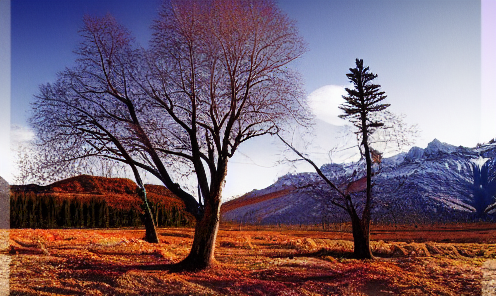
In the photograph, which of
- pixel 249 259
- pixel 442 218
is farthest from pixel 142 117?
pixel 442 218

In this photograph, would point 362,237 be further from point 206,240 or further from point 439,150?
point 439,150

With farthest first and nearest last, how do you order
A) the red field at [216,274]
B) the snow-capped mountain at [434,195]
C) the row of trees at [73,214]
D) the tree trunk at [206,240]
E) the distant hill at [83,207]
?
the snow-capped mountain at [434,195]
the row of trees at [73,214]
the distant hill at [83,207]
the tree trunk at [206,240]
the red field at [216,274]

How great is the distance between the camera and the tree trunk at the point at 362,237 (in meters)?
15.0

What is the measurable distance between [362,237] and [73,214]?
2256cm

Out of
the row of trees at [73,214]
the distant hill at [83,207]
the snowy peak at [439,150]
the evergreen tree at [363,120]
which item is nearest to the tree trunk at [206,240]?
the evergreen tree at [363,120]

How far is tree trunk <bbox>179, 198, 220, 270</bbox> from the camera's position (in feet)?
36.2

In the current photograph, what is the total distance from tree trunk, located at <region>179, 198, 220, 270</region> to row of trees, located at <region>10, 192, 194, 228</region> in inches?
569

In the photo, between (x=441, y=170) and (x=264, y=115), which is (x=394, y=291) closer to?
(x=264, y=115)

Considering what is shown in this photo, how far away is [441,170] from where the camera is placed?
142ft

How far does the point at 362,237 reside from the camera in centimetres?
1514

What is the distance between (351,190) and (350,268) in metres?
4.46

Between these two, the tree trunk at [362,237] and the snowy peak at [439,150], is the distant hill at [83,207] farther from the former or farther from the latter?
the snowy peak at [439,150]

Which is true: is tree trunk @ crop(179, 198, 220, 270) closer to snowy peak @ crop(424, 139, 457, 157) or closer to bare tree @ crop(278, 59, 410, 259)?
bare tree @ crop(278, 59, 410, 259)

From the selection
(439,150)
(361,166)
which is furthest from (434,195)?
(361,166)
